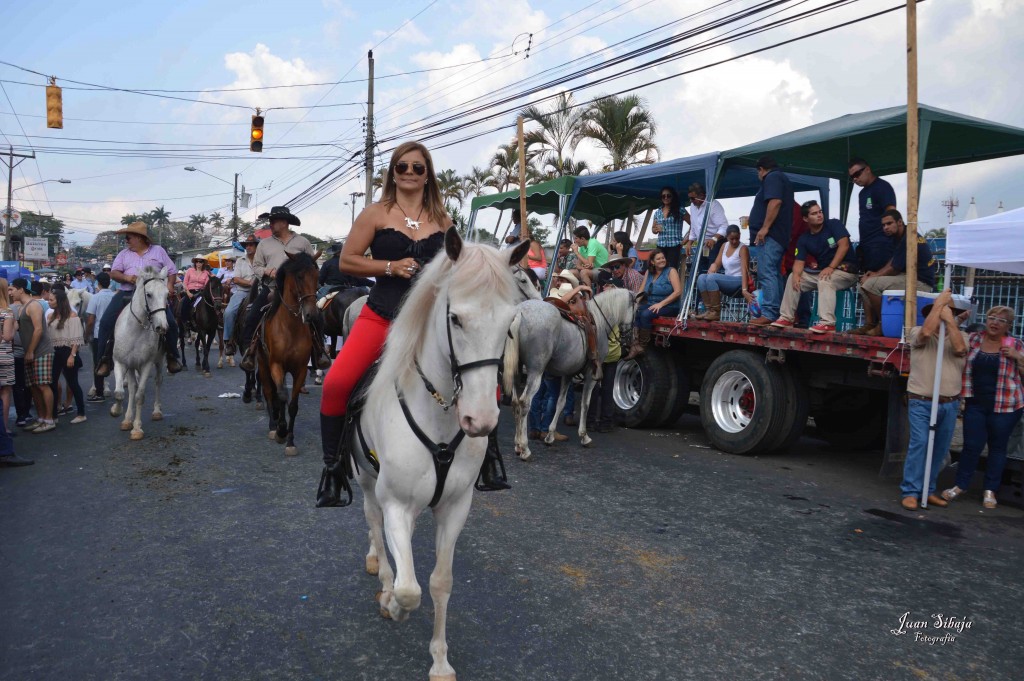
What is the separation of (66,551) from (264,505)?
1.48m

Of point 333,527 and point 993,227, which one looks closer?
point 333,527

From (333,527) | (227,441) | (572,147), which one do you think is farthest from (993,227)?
(572,147)

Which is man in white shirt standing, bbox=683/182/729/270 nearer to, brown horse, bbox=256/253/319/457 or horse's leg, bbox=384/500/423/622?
brown horse, bbox=256/253/319/457

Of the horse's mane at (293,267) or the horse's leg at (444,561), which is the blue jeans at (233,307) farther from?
the horse's leg at (444,561)

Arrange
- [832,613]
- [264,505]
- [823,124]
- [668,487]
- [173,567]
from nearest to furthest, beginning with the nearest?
[832,613], [173,567], [264,505], [668,487], [823,124]

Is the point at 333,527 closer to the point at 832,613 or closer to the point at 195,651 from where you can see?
the point at 195,651

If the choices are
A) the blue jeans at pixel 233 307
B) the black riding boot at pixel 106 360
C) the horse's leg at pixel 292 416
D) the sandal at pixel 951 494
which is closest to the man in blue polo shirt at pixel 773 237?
the sandal at pixel 951 494

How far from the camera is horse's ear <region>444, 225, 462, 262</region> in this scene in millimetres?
2662

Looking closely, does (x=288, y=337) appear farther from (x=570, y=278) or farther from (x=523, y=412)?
(x=570, y=278)

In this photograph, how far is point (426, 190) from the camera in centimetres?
368

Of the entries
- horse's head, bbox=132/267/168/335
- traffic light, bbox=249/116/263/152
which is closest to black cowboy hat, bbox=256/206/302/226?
horse's head, bbox=132/267/168/335

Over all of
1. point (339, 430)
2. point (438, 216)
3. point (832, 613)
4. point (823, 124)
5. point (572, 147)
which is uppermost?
point (572, 147)

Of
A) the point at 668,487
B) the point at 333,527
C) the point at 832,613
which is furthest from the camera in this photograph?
the point at 668,487

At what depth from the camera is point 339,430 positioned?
3.64 meters
